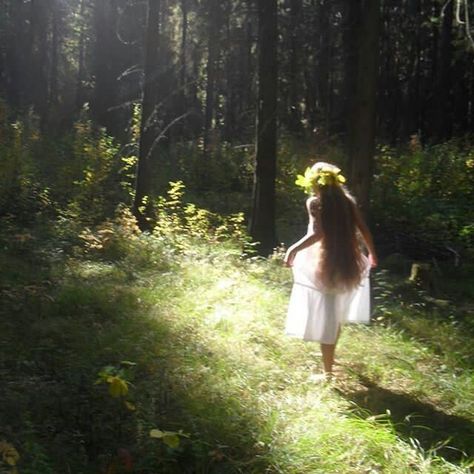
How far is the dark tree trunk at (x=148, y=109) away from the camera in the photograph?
1304cm

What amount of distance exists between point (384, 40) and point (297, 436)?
104 ft

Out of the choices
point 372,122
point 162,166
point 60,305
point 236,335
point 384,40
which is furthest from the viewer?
point 384,40

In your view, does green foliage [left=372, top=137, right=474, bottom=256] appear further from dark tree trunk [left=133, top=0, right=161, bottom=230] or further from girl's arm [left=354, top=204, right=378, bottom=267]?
girl's arm [left=354, top=204, right=378, bottom=267]

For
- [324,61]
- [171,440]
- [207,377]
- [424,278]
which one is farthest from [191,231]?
[324,61]

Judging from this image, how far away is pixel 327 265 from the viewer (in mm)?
6055

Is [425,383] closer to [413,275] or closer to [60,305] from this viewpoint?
[413,275]

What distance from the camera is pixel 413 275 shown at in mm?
9602

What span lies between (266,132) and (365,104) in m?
2.00

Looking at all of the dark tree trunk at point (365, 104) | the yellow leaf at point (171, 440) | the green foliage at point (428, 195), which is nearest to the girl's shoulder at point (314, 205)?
the yellow leaf at point (171, 440)

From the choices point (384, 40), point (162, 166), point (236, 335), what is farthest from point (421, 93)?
point (236, 335)

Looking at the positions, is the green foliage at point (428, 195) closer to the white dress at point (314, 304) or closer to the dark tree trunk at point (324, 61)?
the white dress at point (314, 304)

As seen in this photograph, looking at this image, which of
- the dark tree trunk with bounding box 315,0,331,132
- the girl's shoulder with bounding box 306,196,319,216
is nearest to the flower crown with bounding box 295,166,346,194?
the girl's shoulder with bounding box 306,196,319,216

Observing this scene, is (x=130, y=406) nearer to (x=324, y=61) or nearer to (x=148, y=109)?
(x=148, y=109)

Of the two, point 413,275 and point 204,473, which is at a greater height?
point 413,275
